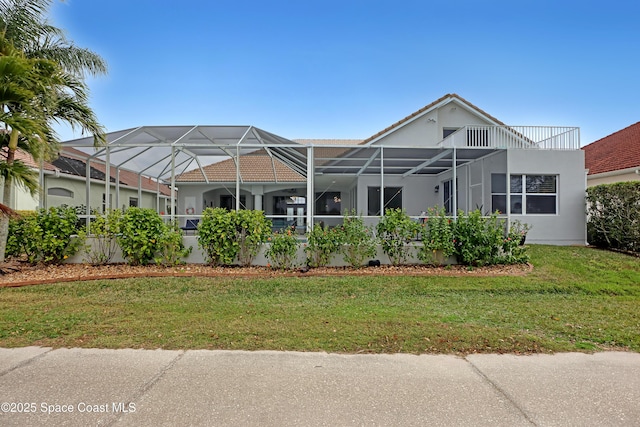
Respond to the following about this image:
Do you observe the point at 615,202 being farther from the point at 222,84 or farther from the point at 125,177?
the point at 125,177

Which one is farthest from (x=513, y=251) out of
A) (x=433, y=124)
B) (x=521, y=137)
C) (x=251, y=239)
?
(x=433, y=124)

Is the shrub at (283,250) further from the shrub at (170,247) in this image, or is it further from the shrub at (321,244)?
the shrub at (170,247)

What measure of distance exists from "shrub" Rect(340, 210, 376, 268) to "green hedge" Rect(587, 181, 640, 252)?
7725 millimetres

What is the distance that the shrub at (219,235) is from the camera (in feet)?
26.3

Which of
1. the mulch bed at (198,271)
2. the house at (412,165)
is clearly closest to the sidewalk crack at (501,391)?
the mulch bed at (198,271)

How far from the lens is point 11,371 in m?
3.19

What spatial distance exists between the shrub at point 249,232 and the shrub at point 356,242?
1.78 metres

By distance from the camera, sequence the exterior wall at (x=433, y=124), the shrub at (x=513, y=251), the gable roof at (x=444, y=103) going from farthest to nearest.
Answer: the exterior wall at (x=433, y=124), the gable roof at (x=444, y=103), the shrub at (x=513, y=251)

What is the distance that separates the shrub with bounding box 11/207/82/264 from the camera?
803 cm

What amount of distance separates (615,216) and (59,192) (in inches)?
815

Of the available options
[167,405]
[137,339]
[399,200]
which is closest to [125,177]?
[399,200]

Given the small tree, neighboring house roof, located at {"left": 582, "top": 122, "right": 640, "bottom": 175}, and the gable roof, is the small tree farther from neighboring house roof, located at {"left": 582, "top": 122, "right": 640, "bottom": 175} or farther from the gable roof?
neighboring house roof, located at {"left": 582, "top": 122, "right": 640, "bottom": 175}

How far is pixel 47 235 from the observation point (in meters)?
8.00

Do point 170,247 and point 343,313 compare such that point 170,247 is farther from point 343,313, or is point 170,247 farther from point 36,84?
point 343,313
